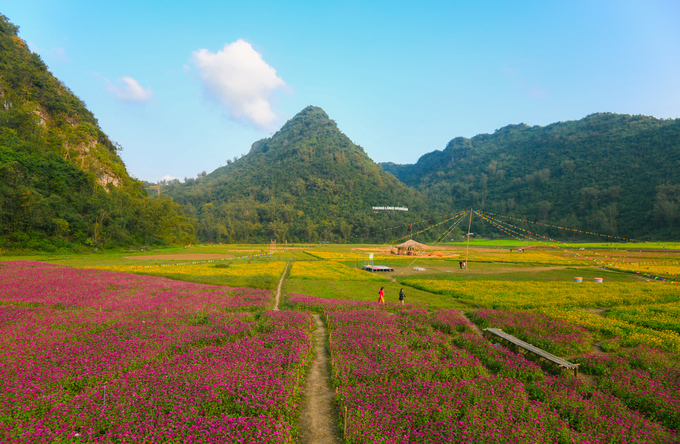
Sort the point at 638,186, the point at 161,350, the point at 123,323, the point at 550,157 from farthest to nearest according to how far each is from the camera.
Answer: the point at 550,157
the point at 638,186
the point at 123,323
the point at 161,350

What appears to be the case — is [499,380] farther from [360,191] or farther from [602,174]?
[602,174]

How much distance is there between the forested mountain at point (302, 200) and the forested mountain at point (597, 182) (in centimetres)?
4470

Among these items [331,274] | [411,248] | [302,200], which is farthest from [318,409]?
[302,200]

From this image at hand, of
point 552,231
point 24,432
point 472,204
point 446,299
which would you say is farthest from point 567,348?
point 472,204

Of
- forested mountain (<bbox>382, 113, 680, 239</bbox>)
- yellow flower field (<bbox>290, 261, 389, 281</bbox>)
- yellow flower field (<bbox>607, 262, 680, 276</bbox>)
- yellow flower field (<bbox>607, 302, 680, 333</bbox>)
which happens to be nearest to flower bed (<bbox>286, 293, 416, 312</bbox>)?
yellow flower field (<bbox>290, 261, 389, 281</bbox>)

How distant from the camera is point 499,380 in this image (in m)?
9.96

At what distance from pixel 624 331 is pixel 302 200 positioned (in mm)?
137738

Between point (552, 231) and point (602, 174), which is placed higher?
point (602, 174)

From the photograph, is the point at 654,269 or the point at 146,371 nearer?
the point at 146,371

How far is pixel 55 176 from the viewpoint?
56.7 metres

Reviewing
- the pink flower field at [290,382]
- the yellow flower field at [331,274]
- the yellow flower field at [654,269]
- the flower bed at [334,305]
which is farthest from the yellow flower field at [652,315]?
the yellow flower field at [654,269]

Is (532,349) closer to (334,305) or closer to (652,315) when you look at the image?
(334,305)

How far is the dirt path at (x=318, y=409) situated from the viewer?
25.0 feet

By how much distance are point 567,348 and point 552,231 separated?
12687 cm
